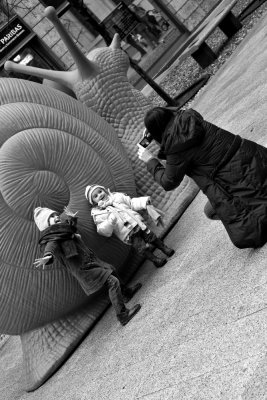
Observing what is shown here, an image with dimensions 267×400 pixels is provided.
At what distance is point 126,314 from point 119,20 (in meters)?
11.7

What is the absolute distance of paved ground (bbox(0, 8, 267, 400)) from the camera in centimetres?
333

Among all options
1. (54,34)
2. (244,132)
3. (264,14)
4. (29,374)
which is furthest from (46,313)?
(54,34)

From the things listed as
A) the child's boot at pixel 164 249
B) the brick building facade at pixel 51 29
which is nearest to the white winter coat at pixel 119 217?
the child's boot at pixel 164 249

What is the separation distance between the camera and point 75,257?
5.45 meters

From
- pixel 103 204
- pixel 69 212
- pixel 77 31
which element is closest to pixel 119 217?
pixel 103 204

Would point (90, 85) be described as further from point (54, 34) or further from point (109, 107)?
point (54, 34)

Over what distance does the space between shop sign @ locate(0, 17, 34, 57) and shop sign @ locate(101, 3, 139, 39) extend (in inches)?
146

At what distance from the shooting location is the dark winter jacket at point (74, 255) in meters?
5.25

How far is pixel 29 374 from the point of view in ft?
20.3

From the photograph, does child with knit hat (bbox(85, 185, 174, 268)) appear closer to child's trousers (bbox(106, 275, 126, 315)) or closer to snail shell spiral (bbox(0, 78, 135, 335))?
snail shell spiral (bbox(0, 78, 135, 335))

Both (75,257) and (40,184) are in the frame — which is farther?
(40,184)

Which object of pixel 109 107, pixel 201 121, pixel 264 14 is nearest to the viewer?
pixel 201 121

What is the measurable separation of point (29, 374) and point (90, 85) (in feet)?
12.8

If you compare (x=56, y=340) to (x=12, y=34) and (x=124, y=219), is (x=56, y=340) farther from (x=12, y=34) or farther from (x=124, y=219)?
(x=12, y=34)
